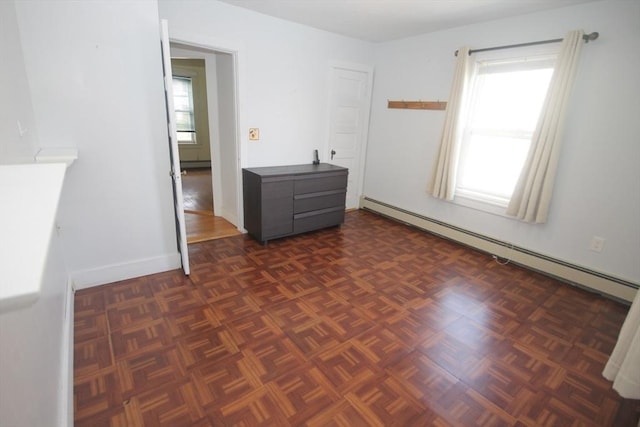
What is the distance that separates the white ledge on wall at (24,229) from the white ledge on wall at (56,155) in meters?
1.22

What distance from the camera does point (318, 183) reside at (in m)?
3.82

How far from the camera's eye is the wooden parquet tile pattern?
5.36 ft

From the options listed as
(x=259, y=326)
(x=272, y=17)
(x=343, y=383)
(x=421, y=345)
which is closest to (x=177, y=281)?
(x=259, y=326)

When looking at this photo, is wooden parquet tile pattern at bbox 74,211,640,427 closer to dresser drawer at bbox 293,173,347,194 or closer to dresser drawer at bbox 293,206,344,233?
dresser drawer at bbox 293,206,344,233

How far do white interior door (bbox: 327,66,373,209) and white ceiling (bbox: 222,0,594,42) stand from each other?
0.66m

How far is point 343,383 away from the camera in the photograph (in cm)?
179

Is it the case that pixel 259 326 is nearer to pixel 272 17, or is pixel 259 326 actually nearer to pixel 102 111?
pixel 102 111

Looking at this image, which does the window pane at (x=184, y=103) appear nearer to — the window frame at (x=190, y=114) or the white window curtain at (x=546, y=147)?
the window frame at (x=190, y=114)

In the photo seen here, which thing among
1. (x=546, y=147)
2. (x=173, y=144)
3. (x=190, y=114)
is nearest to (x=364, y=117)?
(x=546, y=147)

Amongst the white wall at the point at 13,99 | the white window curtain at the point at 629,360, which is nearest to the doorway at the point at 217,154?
the white wall at the point at 13,99

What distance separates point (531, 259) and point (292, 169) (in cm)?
286

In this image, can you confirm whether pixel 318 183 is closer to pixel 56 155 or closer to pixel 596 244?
pixel 56 155

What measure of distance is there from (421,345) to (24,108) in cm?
294

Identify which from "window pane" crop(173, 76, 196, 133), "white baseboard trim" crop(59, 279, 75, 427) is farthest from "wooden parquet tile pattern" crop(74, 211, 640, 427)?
"window pane" crop(173, 76, 196, 133)
